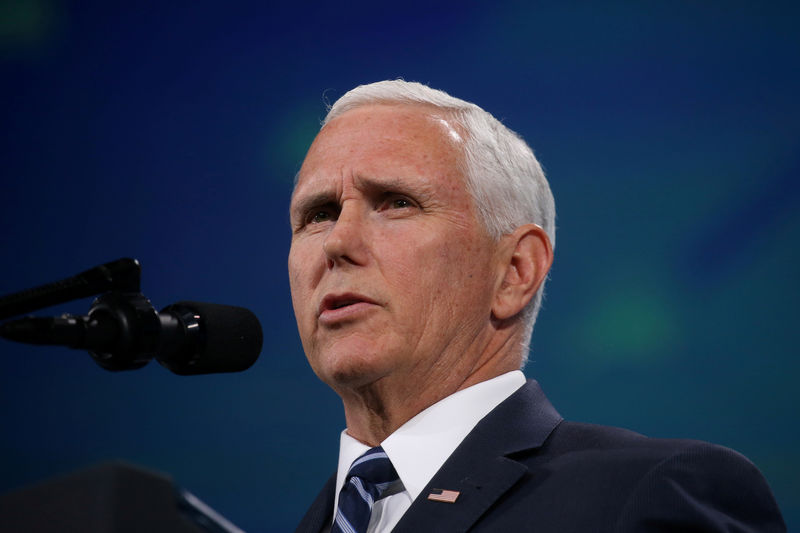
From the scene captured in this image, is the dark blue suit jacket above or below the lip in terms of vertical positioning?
below

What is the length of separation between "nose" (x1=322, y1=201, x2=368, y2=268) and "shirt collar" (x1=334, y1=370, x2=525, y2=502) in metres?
0.35

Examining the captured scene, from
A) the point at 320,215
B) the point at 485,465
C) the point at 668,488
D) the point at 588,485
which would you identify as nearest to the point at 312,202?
the point at 320,215

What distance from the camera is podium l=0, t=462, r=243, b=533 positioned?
1.61 metres

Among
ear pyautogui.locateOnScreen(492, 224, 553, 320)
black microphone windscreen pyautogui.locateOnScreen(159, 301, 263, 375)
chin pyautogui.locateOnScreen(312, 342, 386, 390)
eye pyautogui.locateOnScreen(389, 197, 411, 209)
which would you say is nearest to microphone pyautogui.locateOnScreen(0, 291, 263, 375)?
black microphone windscreen pyautogui.locateOnScreen(159, 301, 263, 375)

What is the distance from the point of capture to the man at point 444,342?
1.36 meters

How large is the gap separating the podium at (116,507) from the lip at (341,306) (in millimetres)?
442

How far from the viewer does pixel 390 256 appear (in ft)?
5.52

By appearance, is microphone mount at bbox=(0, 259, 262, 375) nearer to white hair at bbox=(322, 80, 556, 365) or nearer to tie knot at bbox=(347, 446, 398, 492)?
tie knot at bbox=(347, 446, 398, 492)

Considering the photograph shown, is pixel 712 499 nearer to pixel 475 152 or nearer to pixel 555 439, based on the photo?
pixel 555 439

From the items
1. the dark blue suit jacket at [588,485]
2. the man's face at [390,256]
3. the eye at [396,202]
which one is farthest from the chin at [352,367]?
the eye at [396,202]

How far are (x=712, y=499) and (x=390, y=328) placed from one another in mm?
676

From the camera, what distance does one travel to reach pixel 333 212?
187 cm

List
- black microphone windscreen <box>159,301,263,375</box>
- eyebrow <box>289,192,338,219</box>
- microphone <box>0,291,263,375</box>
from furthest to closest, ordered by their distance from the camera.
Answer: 1. eyebrow <box>289,192,338,219</box>
2. black microphone windscreen <box>159,301,263,375</box>
3. microphone <box>0,291,263,375</box>

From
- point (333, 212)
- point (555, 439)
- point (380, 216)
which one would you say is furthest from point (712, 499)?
point (333, 212)
